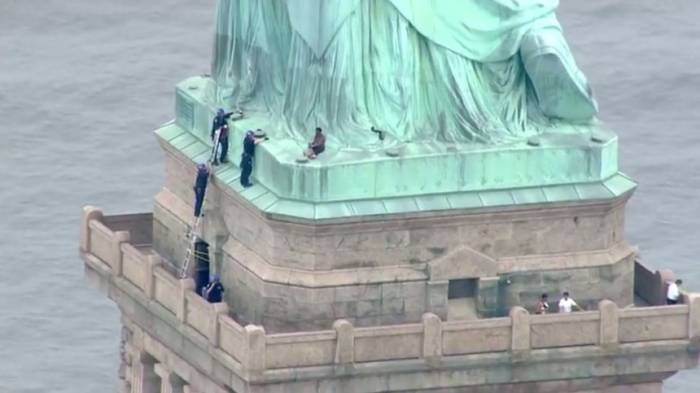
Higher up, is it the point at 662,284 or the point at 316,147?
the point at 316,147

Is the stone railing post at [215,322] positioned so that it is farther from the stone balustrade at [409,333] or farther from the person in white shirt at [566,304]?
the person in white shirt at [566,304]

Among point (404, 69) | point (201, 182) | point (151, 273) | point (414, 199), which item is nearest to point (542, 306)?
point (414, 199)

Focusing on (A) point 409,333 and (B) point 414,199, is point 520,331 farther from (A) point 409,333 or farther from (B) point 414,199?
(B) point 414,199

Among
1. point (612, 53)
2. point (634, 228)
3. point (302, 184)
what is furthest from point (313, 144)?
point (612, 53)

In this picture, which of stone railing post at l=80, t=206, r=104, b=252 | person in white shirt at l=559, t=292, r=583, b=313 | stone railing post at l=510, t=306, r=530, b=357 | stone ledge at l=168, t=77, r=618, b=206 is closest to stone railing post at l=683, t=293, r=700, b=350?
person in white shirt at l=559, t=292, r=583, b=313

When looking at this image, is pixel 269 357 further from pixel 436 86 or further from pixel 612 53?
pixel 612 53

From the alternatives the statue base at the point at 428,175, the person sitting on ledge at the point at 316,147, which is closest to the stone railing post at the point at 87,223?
the statue base at the point at 428,175

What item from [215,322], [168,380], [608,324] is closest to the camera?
[215,322]
